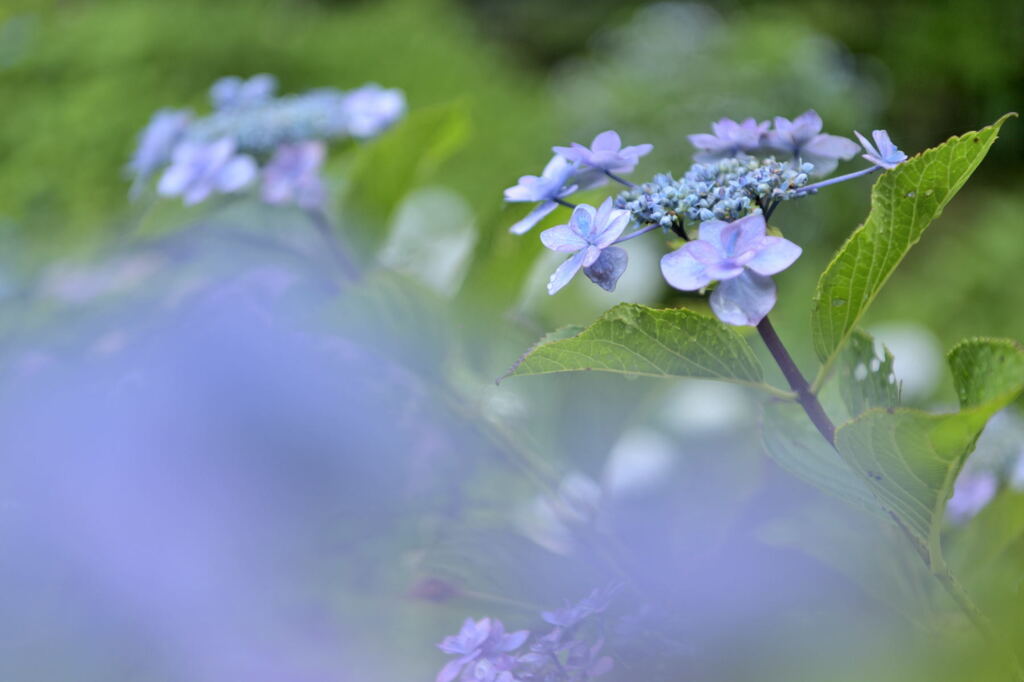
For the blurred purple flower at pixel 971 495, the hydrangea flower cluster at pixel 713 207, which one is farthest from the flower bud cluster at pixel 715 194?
the blurred purple flower at pixel 971 495

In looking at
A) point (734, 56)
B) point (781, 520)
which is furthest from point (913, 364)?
point (734, 56)

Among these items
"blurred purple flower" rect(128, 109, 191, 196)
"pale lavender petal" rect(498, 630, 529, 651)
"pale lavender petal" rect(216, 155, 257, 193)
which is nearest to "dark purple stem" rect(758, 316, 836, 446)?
"pale lavender petal" rect(498, 630, 529, 651)

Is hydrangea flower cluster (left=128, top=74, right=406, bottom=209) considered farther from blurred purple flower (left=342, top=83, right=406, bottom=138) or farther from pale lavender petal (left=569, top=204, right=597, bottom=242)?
pale lavender petal (left=569, top=204, right=597, bottom=242)

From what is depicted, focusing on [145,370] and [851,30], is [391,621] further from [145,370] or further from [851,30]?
[851,30]

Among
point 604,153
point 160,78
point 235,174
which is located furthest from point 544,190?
point 160,78

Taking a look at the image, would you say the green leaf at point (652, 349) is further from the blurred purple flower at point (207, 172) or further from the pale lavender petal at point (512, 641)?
the blurred purple flower at point (207, 172)
